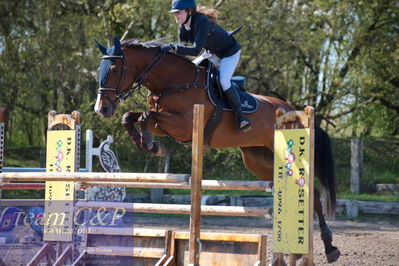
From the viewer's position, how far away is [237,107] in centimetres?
479

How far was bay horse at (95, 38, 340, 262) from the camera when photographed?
4.34 meters

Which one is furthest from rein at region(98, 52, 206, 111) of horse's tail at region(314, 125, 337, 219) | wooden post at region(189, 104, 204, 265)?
horse's tail at region(314, 125, 337, 219)

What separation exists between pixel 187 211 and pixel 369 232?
3.82 m

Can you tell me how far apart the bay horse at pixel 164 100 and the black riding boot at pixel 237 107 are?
87 millimetres

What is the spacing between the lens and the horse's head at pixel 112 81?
Answer: 14.1 ft

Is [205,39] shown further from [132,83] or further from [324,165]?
[324,165]

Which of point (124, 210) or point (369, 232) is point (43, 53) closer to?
point (369, 232)

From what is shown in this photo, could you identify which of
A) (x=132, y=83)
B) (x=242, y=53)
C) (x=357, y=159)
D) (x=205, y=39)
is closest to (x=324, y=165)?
(x=205, y=39)

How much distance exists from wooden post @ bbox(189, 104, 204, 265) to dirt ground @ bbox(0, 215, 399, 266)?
5.22 feet

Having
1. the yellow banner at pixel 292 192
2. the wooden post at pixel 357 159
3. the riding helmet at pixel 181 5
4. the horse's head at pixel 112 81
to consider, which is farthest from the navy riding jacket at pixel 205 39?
the wooden post at pixel 357 159

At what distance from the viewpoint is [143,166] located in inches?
487

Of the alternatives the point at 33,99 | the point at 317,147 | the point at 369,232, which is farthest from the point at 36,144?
the point at 317,147

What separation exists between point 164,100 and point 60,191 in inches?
40.5

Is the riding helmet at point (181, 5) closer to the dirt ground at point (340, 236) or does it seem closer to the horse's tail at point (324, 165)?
the horse's tail at point (324, 165)
